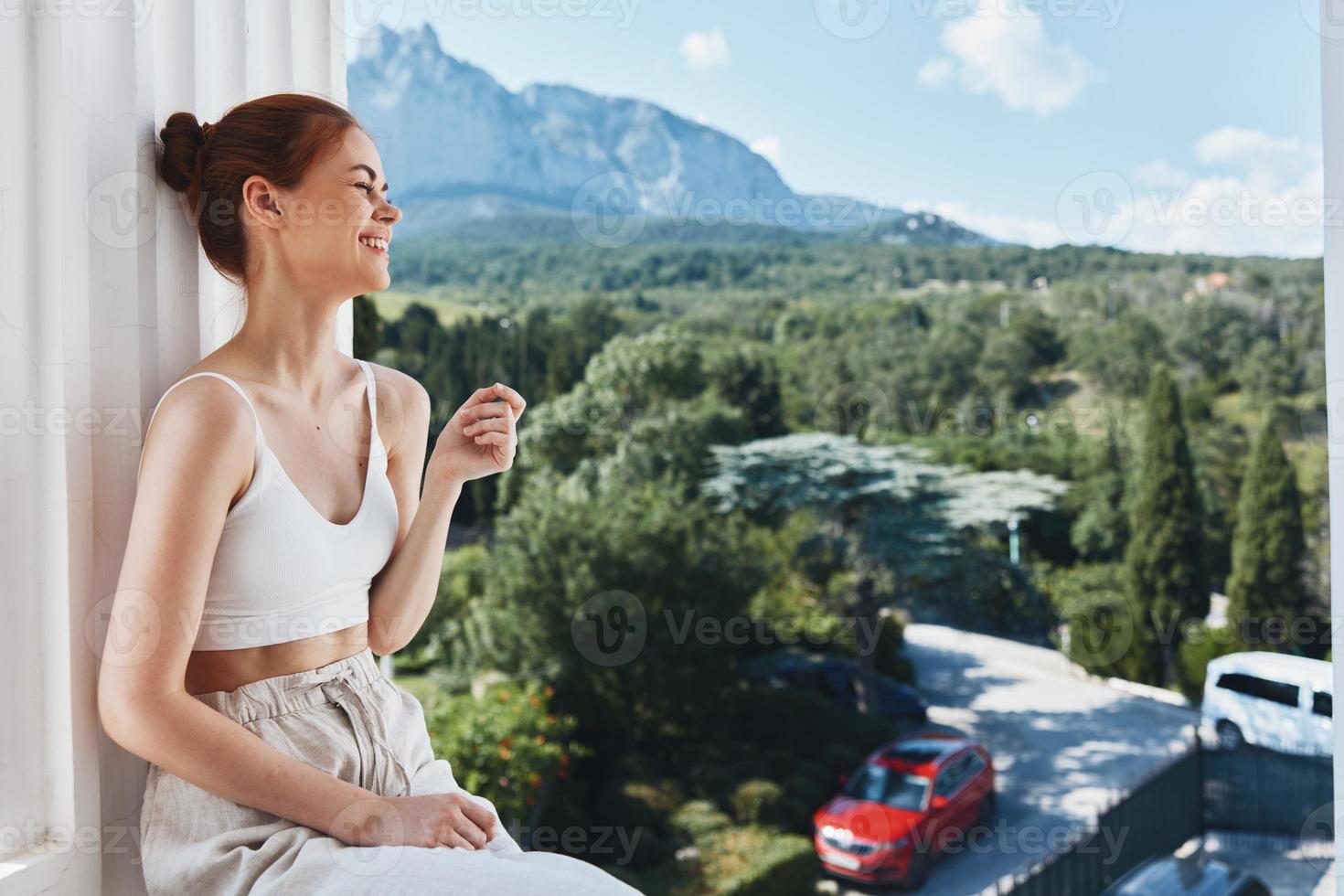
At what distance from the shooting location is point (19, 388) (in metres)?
0.54

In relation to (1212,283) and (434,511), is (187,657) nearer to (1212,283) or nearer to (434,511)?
(434,511)

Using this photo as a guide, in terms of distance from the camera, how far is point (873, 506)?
575 centimetres

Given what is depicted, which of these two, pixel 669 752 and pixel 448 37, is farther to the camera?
pixel 448 37

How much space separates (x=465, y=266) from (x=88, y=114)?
6.09m

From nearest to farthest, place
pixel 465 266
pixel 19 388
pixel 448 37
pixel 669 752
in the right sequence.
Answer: pixel 19 388
pixel 669 752
pixel 465 266
pixel 448 37

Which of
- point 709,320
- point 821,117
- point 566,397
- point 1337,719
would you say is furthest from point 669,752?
point 1337,719

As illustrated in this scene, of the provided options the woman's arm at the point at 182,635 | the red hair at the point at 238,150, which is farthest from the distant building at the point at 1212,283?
the woman's arm at the point at 182,635

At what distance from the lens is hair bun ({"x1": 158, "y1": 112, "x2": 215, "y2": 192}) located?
611mm

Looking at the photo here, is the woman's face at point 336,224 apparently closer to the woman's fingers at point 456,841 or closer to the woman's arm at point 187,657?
the woman's arm at point 187,657

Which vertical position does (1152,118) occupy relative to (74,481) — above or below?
above

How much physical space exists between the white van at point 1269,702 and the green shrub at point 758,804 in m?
2.19

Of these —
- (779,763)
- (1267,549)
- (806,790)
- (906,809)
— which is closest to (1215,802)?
(1267,549)

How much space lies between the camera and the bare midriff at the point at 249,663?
0.58 metres

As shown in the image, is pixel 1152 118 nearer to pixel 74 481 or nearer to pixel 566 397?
pixel 566 397
